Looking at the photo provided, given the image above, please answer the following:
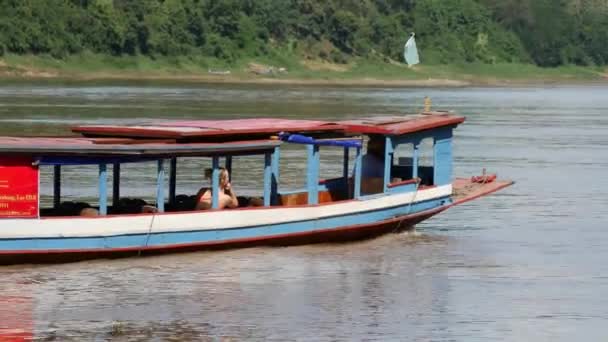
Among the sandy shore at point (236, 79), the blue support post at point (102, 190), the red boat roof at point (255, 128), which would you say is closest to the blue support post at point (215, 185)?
the red boat roof at point (255, 128)

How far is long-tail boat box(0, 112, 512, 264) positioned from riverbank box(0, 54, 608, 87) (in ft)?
208

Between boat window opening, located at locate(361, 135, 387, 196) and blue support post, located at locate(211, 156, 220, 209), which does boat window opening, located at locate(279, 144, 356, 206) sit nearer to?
boat window opening, located at locate(361, 135, 387, 196)

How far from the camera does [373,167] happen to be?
2258 cm

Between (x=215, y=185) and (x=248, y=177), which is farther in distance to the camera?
(x=248, y=177)

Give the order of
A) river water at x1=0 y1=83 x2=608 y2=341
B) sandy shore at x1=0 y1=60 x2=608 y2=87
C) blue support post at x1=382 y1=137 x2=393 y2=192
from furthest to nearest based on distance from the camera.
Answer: sandy shore at x1=0 y1=60 x2=608 y2=87, blue support post at x1=382 y1=137 x2=393 y2=192, river water at x1=0 y1=83 x2=608 y2=341

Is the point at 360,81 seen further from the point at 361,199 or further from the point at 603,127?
Answer: the point at 361,199

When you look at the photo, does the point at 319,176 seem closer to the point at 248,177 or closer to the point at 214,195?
the point at 248,177

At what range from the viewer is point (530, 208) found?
27188 mm

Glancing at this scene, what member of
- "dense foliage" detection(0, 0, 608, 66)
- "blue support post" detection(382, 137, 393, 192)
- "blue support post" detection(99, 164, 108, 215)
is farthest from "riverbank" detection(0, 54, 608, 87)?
"blue support post" detection(99, 164, 108, 215)

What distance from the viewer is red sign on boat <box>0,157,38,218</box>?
18047 mm

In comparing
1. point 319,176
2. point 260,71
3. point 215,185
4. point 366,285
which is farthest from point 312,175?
point 260,71

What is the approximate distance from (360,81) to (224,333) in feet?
284

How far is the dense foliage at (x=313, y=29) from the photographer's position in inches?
3526

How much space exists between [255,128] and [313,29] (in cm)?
8483
